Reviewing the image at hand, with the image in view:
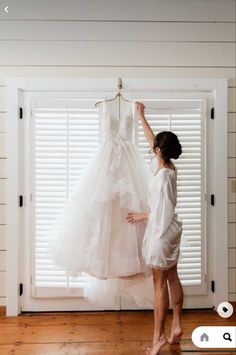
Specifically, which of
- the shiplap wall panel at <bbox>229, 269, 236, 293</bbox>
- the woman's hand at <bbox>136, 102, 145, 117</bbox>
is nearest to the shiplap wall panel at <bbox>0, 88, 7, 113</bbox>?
the woman's hand at <bbox>136, 102, 145, 117</bbox>

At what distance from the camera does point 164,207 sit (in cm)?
119

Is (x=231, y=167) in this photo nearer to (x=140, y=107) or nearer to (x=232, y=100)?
(x=232, y=100)

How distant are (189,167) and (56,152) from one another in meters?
0.53

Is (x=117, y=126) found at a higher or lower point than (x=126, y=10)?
lower

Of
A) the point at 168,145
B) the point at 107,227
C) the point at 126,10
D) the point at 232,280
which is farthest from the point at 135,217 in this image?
the point at 126,10

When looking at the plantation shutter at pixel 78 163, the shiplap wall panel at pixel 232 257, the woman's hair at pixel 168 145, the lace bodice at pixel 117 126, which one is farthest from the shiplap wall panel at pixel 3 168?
the shiplap wall panel at pixel 232 257

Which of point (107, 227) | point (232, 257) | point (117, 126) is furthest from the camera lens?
point (232, 257)

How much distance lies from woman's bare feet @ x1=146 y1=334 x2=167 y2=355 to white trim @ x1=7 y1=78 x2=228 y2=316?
36 centimetres

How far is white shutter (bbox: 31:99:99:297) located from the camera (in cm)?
150

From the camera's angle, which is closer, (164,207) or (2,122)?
(164,207)

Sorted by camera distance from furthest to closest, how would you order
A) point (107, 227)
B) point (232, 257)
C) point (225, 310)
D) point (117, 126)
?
point (232, 257)
point (117, 126)
point (107, 227)
point (225, 310)

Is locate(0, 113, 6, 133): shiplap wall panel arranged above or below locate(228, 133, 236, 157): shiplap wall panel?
above

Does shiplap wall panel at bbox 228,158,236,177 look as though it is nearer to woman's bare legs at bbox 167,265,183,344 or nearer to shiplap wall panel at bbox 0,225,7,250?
woman's bare legs at bbox 167,265,183,344

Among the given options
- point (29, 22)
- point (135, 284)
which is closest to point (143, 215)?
point (135, 284)
